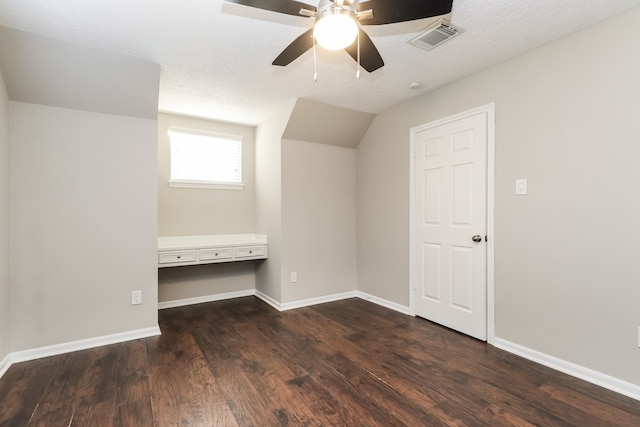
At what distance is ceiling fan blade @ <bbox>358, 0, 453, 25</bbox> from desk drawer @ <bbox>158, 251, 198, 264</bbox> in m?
2.84

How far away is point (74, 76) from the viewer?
238 cm

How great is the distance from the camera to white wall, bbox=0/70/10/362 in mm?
2242

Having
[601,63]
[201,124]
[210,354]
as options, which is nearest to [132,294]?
[210,354]

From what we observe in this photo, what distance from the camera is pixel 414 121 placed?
3.34 m

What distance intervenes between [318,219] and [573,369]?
2.70m

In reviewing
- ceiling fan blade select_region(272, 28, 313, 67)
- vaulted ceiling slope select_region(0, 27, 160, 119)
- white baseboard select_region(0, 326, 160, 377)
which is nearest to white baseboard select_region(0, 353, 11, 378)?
white baseboard select_region(0, 326, 160, 377)

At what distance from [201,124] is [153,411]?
3185 mm

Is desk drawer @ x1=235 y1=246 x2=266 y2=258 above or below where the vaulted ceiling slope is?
below

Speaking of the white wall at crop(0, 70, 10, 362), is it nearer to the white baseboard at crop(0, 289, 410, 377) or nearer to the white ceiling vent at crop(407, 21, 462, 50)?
the white baseboard at crop(0, 289, 410, 377)

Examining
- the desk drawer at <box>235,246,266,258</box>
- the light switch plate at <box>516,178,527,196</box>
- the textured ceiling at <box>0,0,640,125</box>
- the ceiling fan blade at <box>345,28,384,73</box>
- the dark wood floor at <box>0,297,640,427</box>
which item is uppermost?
the textured ceiling at <box>0,0,640,125</box>

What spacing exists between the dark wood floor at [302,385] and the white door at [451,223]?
0.93ft

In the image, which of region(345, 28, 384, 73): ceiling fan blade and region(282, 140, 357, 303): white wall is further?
region(282, 140, 357, 303): white wall

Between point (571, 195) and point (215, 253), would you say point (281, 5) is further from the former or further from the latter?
point (215, 253)

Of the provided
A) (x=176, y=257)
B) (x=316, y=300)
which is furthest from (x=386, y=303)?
(x=176, y=257)
